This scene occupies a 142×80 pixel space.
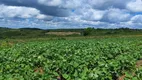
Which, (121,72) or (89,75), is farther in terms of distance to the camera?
(121,72)

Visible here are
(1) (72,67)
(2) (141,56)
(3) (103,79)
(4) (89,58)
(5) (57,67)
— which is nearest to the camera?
(3) (103,79)

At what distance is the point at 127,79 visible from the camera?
8375 mm

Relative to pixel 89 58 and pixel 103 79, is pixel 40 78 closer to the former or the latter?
pixel 103 79

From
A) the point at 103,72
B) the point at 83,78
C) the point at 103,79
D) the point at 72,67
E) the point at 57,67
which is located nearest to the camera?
the point at 83,78

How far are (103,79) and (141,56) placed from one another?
11.8 meters

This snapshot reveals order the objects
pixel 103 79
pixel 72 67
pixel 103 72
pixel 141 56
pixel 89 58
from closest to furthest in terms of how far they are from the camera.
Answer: pixel 103 79
pixel 103 72
pixel 72 67
pixel 89 58
pixel 141 56

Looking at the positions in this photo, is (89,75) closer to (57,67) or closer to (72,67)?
(72,67)

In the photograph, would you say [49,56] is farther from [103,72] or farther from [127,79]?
[127,79]

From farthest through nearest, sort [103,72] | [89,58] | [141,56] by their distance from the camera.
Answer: [141,56] < [89,58] < [103,72]

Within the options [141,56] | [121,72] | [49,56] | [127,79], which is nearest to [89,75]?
[127,79]

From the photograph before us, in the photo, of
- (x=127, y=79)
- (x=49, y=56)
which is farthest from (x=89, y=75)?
(x=49, y=56)

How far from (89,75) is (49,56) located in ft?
25.1

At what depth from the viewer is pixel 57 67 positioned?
452 inches

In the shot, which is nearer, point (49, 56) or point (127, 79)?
point (127, 79)
